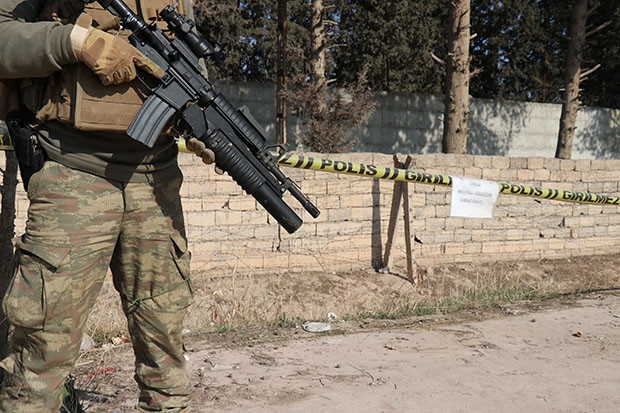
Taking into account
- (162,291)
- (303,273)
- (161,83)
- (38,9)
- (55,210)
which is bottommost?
(303,273)

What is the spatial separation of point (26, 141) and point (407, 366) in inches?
93.0

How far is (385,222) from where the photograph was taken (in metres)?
7.21

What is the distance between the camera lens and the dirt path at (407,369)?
2.82 metres

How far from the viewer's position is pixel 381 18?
1866 centimetres

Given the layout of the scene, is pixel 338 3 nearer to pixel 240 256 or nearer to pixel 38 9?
pixel 240 256

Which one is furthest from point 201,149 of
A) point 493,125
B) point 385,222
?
point 493,125

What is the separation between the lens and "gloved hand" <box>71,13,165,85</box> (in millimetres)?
1814

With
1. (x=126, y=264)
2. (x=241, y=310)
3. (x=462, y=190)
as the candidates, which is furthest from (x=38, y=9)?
(x=462, y=190)

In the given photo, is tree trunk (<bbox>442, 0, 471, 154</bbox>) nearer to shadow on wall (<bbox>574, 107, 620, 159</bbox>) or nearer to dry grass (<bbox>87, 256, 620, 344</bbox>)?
dry grass (<bbox>87, 256, 620, 344</bbox>)

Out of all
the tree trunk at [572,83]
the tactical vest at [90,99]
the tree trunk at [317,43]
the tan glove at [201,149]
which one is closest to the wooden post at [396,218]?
the tan glove at [201,149]

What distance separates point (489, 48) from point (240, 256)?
18.5 m

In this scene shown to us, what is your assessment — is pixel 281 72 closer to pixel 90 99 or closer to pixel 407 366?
pixel 407 366

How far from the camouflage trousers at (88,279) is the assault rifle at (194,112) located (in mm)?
248

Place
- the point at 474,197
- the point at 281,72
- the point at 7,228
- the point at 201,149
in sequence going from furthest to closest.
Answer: the point at 281,72 < the point at 474,197 < the point at 7,228 < the point at 201,149
